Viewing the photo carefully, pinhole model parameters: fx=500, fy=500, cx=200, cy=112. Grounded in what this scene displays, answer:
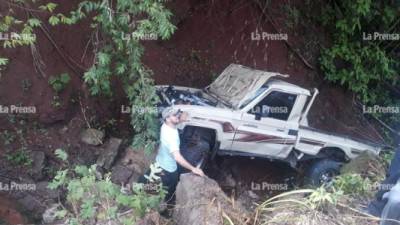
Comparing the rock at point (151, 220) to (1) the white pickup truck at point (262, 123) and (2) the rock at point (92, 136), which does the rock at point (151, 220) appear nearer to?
(1) the white pickup truck at point (262, 123)

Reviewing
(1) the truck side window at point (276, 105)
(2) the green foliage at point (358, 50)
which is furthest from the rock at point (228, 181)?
(2) the green foliage at point (358, 50)

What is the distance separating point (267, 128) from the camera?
806 cm

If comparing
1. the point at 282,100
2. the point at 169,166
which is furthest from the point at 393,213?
the point at 282,100

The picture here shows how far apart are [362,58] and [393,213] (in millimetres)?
8441

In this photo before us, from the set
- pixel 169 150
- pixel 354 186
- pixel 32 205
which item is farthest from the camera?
pixel 32 205

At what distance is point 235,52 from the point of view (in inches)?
426

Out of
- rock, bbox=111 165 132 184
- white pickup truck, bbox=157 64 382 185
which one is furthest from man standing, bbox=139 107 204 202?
rock, bbox=111 165 132 184

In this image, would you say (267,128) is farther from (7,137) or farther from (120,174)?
(7,137)

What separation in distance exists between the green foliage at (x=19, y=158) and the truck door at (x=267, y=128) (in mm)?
3338

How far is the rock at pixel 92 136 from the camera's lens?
8.60 meters

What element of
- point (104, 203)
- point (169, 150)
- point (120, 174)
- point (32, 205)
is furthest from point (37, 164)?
point (104, 203)

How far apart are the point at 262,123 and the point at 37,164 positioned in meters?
3.68

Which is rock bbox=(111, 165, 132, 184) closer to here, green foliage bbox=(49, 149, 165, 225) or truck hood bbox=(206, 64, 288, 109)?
truck hood bbox=(206, 64, 288, 109)

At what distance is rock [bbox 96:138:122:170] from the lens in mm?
8266
